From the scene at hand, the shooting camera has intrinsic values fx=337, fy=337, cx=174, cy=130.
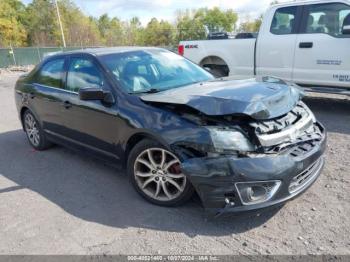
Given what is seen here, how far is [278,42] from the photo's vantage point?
690 cm

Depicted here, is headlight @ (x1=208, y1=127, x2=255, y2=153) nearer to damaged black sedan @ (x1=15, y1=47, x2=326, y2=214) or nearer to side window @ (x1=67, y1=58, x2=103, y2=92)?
damaged black sedan @ (x1=15, y1=47, x2=326, y2=214)

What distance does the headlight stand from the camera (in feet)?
9.64

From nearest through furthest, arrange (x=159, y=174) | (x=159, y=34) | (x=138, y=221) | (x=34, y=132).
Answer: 1. (x=138, y=221)
2. (x=159, y=174)
3. (x=34, y=132)
4. (x=159, y=34)

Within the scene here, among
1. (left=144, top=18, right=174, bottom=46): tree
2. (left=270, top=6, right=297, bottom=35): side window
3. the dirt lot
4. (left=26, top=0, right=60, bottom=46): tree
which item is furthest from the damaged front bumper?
(left=144, top=18, right=174, bottom=46): tree

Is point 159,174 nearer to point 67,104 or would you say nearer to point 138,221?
point 138,221

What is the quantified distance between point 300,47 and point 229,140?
178 inches

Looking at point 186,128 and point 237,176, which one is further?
point 186,128

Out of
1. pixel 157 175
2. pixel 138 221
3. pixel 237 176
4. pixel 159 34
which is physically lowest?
pixel 138 221

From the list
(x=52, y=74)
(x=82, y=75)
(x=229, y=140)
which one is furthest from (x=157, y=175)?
(x=52, y=74)

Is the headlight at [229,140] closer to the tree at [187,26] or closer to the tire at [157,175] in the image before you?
the tire at [157,175]

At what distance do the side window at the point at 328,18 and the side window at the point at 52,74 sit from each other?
15.4 ft

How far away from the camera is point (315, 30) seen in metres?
6.50

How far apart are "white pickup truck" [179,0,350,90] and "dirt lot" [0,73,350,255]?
2398mm

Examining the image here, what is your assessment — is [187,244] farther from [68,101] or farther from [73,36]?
[73,36]
